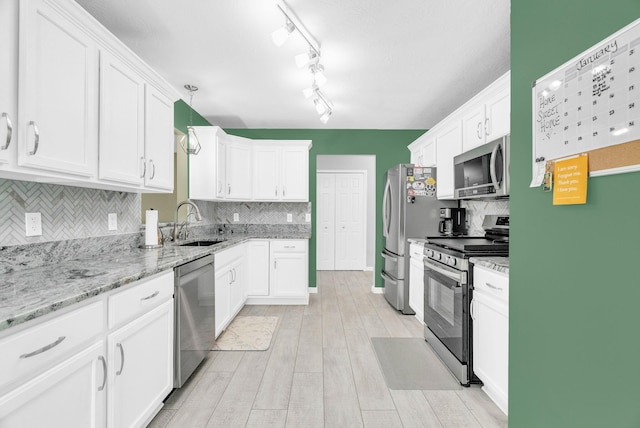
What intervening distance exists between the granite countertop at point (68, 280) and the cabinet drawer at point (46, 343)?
55 mm

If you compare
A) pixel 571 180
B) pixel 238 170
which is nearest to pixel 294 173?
pixel 238 170

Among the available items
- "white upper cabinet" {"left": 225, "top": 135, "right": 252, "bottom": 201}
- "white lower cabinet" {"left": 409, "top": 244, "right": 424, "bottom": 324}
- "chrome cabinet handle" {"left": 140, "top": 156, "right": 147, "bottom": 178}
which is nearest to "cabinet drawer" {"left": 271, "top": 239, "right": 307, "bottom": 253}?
"white upper cabinet" {"left": 225, "top": 135, "right": 252, "bottom": 201}

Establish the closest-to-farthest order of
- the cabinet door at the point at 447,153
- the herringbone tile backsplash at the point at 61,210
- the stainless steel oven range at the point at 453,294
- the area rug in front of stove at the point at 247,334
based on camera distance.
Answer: the herringbone tile backsplash at the point at 61,210
the stainless steel oven range at the point at 453,294
the area rug in front of stove at the point at 247,334
the cabinet door at the point at 447,153

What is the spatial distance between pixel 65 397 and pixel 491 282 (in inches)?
87.0

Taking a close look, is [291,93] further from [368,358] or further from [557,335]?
[557,335]

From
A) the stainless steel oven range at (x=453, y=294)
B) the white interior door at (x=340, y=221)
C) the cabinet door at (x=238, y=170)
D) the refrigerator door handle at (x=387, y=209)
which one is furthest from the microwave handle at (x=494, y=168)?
the white interior door at (x=340, y=221)

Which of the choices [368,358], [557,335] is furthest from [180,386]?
[557,335]

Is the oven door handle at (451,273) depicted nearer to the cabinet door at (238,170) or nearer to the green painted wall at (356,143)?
the green painted wall at (356,143)

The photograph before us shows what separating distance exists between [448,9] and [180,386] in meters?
3.04

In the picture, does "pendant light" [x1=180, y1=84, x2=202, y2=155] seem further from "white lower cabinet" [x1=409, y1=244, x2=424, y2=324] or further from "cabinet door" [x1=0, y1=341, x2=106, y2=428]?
"white lower cabinet" [x1=409, y1=244, x2=424, y2=324]

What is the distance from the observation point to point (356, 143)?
498cm

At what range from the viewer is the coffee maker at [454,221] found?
3.72 meters

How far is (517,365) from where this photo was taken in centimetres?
111

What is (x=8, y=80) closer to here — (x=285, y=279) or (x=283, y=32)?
(x=283, y=32)
